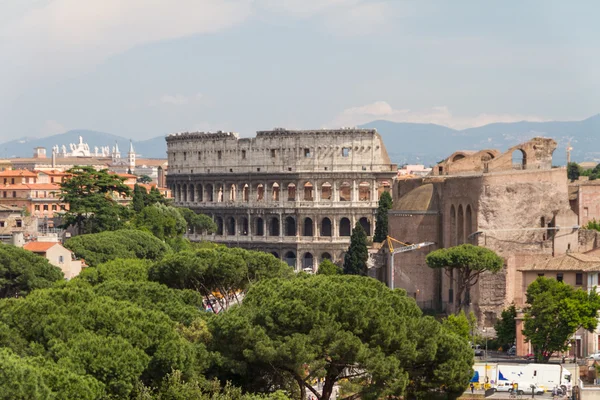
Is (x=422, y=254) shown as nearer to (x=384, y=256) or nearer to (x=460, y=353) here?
(x=384, y=256)

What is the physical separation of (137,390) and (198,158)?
10214 cm

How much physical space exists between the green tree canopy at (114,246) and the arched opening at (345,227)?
47.0m

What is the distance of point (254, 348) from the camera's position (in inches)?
1609

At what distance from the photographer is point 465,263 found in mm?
70062

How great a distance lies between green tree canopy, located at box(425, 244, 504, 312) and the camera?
6950 cm

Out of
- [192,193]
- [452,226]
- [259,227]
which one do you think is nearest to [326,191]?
[259,227]

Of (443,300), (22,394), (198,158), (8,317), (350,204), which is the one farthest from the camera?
(198,158)

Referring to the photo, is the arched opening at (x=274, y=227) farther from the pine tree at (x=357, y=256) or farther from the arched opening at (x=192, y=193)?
the pine tree at (x=357, y=256)

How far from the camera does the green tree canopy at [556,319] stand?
57.0 meters

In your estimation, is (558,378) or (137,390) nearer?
(137,390)

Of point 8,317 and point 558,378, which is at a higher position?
point 8,317

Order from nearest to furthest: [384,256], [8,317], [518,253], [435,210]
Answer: [8,317] < [518,253] < [435,210] < [384,256]

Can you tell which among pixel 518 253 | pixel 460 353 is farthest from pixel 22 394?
pixel 518 253

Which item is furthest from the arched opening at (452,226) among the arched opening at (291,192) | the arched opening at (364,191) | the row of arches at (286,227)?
the arched opening at (291,192)
